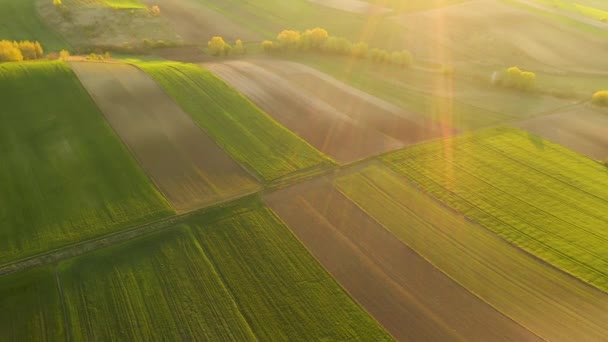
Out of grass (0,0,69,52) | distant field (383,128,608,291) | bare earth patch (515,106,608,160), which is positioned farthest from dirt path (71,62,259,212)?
bare earth patch (515,106,608,160)

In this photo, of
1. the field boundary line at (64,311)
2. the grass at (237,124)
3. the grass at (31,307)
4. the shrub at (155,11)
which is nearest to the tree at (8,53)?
the grass at (237,124)

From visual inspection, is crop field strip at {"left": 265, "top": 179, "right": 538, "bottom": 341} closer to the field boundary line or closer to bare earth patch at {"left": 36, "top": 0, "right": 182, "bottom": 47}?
the field boundary line

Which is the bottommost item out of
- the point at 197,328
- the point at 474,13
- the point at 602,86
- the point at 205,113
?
the point at 197,328

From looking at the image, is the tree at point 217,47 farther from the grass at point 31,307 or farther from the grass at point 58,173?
the grass at point 31,307

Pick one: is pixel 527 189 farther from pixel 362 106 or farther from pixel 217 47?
pixel 217 47

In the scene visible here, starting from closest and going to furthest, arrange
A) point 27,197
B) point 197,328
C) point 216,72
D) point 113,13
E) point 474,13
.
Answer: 1. point 197,328
2. point 27,197
3. point 216,72
4. point 113,13
5. point 474,13

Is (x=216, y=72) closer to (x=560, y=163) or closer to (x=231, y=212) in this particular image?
(x=231, y=212)

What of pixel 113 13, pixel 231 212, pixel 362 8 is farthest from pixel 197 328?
pixel 362 8
